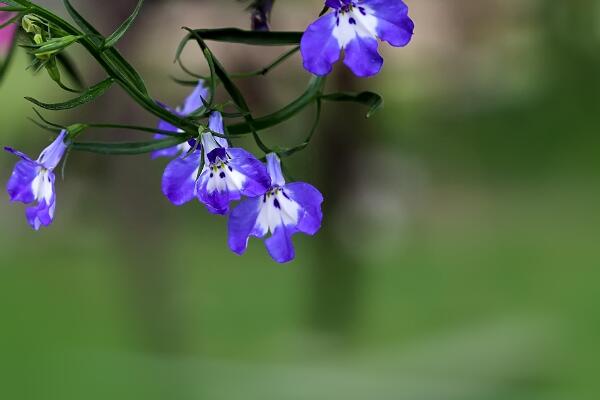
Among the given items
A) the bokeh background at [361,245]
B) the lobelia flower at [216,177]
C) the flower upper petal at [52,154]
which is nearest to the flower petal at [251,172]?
the lobelia flower at [216,177]

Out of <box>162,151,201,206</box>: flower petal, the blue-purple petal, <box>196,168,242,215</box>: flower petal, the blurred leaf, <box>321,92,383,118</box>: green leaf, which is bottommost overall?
<box>196,168,242,215</box>: flower petal

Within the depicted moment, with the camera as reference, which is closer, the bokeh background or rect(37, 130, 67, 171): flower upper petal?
rect(37, 130, 67, 171): flower upper petal

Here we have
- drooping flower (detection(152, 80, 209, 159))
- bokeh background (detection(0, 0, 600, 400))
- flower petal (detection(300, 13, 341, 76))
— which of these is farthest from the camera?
bokeh background (detection(0, 0, 600, 400))

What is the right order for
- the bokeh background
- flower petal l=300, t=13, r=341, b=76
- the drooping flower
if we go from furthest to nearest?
the bokeh background < the drooping flower < flower petal l=300, t=13, r=341, b=76

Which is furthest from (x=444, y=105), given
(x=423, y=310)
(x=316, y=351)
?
(x=316, y=351)

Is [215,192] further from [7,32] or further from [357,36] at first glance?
[7,32]

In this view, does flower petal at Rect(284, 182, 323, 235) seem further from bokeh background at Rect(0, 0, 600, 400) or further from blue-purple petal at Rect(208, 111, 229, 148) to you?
bokeh background at Rect(0, 0, 600, 400)

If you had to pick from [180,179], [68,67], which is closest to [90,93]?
[180,179]

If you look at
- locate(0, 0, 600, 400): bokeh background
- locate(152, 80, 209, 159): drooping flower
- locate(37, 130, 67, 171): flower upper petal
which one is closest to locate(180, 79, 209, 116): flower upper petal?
locate(152, 80, 209, 159): drooping flower
